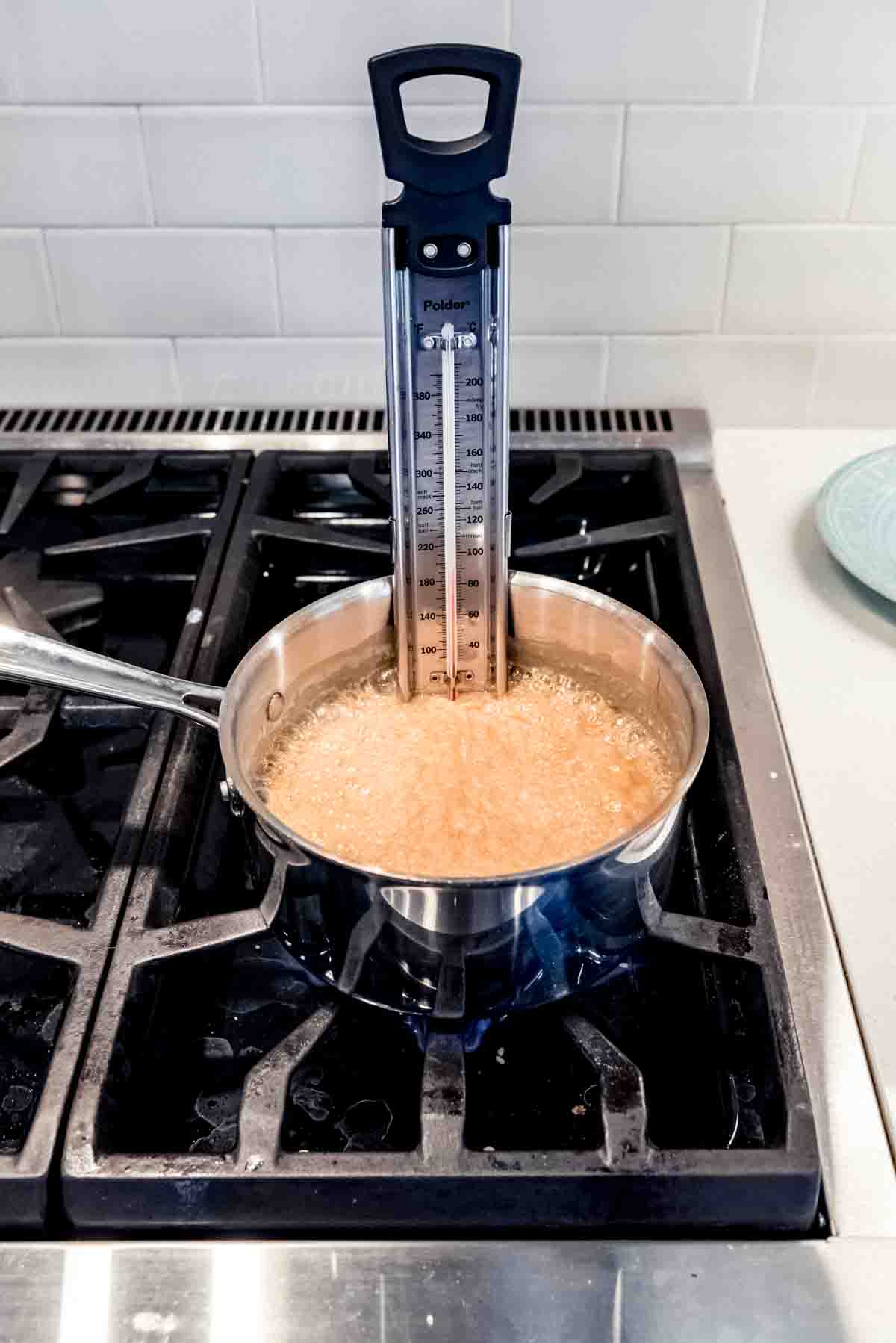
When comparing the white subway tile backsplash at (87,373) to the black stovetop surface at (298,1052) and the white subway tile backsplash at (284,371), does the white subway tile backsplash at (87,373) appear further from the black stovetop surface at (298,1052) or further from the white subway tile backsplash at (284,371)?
the black stovetop surface at (298,1052)

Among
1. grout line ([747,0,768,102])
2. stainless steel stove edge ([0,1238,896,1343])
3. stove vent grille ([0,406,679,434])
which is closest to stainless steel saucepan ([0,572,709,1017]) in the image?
stainless steel stove edge ([0,1238,896,1343])

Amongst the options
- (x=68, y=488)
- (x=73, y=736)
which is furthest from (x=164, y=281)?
(x=73, y=736)

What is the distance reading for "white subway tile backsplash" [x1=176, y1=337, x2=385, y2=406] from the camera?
104 cm

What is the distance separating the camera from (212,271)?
39.2 inches

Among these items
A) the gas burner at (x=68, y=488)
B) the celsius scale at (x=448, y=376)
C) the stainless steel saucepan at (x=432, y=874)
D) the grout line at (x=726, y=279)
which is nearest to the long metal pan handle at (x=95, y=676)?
the stainless steel saucepan at (x=432, y=874)

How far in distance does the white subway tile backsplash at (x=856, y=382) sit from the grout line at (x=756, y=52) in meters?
0.21

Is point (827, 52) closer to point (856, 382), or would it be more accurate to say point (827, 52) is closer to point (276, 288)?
point (856, 382)

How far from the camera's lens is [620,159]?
3.07 ft

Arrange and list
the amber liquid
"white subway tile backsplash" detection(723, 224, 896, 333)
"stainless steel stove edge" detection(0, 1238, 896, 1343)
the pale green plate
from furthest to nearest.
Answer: "white subway tile backsplash" detection(723, 224, 896, 333) < the pale green plate < the amber liquid < "stainless steel stove edge" detection(0, 1238, 896, 1343)

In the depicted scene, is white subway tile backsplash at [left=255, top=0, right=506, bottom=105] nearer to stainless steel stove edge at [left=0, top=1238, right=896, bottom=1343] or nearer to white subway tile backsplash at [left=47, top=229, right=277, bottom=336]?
white subway tile backsplash at [left=47, top=229, right=277, bottom=336]

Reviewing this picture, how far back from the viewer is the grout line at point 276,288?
980 millimetres

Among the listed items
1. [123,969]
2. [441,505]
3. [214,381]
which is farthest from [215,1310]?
[214,381]

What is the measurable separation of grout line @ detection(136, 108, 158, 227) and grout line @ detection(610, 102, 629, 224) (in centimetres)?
37

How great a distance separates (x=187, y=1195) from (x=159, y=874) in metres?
0.17
